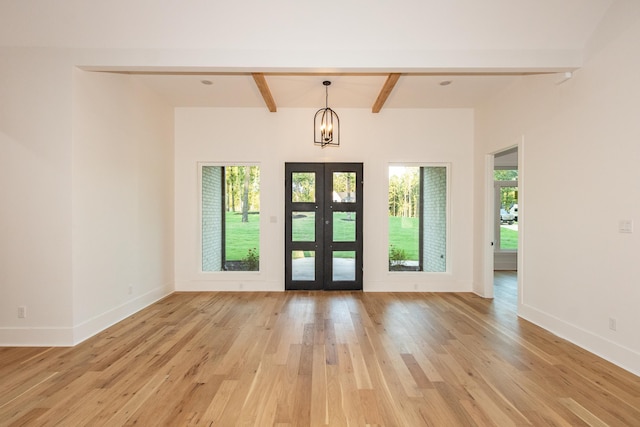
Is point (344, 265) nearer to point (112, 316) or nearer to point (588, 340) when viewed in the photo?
point (588, 340)

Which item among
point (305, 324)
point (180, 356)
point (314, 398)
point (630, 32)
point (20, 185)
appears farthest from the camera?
point (305, 324)

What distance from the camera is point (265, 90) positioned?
175 inches

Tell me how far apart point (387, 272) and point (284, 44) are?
155 inches

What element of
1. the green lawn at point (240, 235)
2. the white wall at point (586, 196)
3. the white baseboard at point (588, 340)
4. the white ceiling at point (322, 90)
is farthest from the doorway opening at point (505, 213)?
the green lawn at point (240, 235)

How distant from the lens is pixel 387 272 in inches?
217

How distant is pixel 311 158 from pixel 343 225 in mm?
1322

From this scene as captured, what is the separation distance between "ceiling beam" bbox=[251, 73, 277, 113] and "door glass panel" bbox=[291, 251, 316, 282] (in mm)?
2513

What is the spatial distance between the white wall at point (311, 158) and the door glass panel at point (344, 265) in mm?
238

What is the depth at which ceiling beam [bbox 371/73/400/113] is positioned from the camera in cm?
400

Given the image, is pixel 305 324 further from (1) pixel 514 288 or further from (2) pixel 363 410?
(1) pixel 514 288

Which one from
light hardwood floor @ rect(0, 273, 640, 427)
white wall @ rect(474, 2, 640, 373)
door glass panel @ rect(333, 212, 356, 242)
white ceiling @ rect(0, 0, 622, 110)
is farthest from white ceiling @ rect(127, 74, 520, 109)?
light hardwood floor @ rect(0, 273, 640, 427)

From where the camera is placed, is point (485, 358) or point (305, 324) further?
point (305, 324)

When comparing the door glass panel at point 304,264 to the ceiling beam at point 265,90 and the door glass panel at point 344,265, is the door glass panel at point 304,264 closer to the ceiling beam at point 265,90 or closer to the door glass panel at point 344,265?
the door glass panel at point 344,265

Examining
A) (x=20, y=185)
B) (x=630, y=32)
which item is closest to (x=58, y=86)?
(x=20, y=185)
